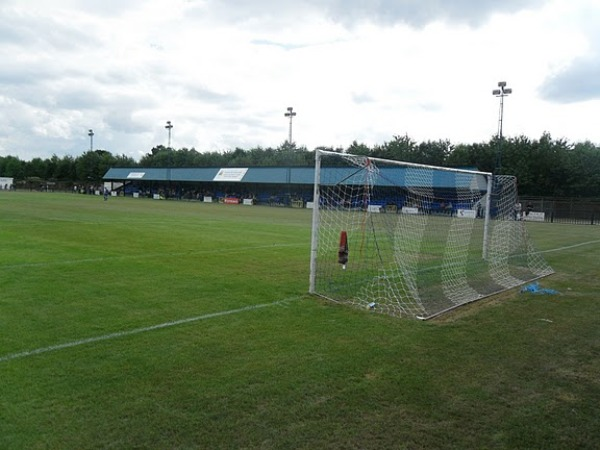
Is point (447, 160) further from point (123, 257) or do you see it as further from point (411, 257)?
point (123, 257)

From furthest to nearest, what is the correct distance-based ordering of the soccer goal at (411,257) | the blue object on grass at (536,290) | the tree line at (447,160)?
the tree line at (447,160)
the blue object on grass at (536,290)
the soccer goal at (411,257)

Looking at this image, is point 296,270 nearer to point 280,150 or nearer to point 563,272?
point 563,272

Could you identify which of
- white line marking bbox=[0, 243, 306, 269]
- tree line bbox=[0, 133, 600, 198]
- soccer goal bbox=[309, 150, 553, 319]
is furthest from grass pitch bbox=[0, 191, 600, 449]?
tree line bbox=[0, 133, 600, 198]

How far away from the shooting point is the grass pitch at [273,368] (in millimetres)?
3975

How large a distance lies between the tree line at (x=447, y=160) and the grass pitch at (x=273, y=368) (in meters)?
36.0

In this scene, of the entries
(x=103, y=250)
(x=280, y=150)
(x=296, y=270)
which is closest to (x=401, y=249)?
(x=296, y=270)

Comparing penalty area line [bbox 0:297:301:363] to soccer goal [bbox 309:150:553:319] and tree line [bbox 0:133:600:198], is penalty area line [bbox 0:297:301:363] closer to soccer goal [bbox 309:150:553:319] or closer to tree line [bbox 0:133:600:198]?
soccer goal [bbox 309:150:553:319]

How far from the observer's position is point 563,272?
513 inches

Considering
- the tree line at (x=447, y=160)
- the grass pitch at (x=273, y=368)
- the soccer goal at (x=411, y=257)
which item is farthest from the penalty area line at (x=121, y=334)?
the tree line at (x=447, y=160)

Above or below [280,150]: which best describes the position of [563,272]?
below

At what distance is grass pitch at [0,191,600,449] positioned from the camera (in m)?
3.97

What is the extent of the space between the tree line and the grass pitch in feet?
118

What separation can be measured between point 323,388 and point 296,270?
276 inches

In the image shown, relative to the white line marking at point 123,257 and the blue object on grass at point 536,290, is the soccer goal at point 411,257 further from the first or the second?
the white line marking at point 123,257
